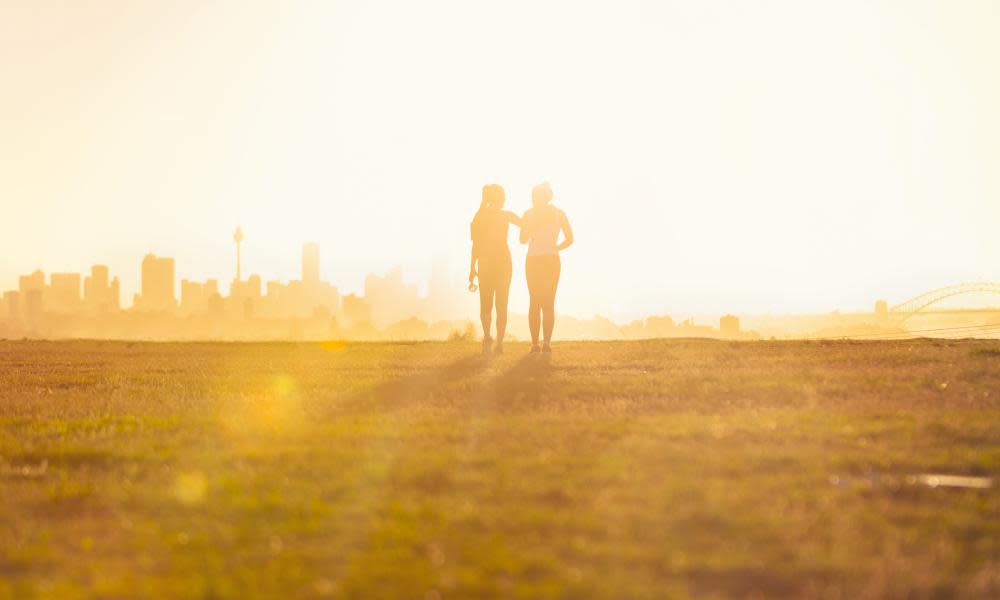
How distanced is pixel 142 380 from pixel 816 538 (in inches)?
497

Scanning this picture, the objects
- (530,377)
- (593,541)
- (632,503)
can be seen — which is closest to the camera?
(593,541)

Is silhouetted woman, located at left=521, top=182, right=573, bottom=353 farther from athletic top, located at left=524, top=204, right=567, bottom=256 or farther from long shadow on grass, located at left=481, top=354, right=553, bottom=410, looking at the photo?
long shadow on grass, located at left=481, top=354, right=553, bottom=410

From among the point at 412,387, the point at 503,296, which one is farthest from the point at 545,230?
the point at 412,387

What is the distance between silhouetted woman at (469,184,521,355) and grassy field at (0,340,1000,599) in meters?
4.76

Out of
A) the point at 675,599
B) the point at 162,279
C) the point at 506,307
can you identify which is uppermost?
the point at 162,279

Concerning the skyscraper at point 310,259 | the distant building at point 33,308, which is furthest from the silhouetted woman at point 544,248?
the skyscraper at point 310,259

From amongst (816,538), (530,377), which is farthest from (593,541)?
(530,377)

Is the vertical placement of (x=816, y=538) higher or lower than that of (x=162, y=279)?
lower

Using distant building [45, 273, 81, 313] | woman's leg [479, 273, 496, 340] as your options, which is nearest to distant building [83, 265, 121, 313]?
distant building [45, 273, 81, 313]

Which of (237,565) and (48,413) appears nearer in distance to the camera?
(237,565)

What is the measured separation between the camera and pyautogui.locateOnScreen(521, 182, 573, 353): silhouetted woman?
670 inches

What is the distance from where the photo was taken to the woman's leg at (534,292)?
17047 mm

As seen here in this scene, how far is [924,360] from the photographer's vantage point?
15.7 meters

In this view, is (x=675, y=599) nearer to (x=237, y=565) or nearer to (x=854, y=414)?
(x=237, y=565)
